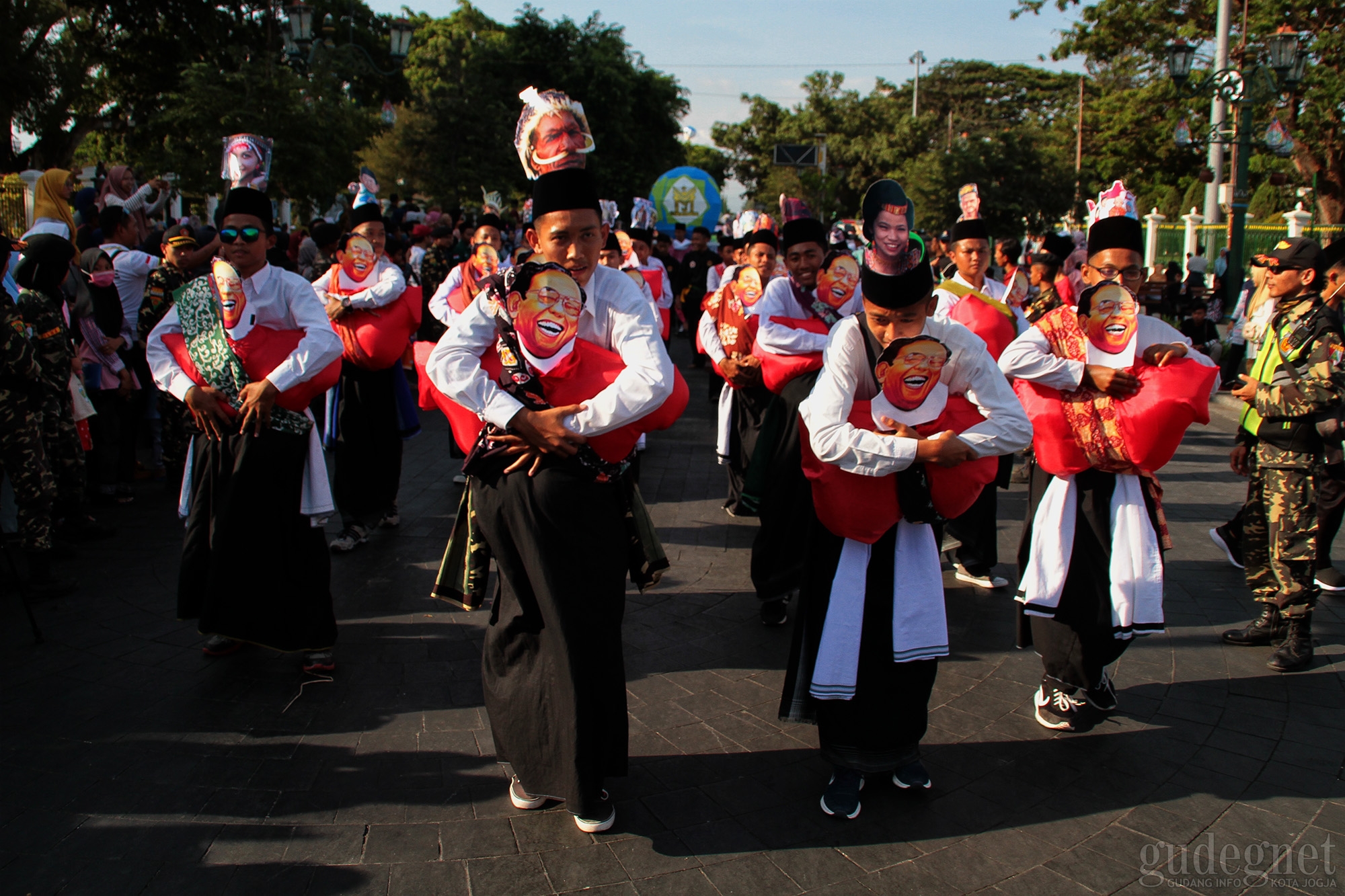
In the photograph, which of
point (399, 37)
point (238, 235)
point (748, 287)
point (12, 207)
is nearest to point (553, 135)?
point (238, 235)

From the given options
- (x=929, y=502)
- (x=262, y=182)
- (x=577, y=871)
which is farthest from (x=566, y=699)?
(x=262, y=182)

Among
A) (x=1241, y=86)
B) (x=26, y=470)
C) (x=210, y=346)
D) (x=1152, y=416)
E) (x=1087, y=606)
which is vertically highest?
(x=1241, y=86)

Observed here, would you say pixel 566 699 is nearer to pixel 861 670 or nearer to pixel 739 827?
pixel 739 827

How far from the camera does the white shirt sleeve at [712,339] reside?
277 inches

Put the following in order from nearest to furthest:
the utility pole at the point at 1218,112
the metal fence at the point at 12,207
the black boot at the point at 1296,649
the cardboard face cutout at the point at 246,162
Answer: the black boot at the point at 1296,649
the cardboard face cutout at the point at 246,162
the metal fence at the point at 12,207
the utility pole at the point at 1218,112

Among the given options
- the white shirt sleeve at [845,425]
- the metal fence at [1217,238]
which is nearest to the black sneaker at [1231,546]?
the white shirt sleeve at [845,425]

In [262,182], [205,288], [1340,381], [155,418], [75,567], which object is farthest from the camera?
[155,418]

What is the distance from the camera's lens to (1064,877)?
3.23 meters

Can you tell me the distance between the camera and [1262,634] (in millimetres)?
5242

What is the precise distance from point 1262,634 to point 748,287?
3675 mm

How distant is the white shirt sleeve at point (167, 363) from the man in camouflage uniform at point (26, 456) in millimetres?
1350

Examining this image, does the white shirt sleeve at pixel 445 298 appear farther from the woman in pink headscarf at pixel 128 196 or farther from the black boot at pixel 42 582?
the woman in pink headscarf at pixel 128 196

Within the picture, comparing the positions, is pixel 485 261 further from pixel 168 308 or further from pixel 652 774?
pixel 652 774

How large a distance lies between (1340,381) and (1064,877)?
322cm
